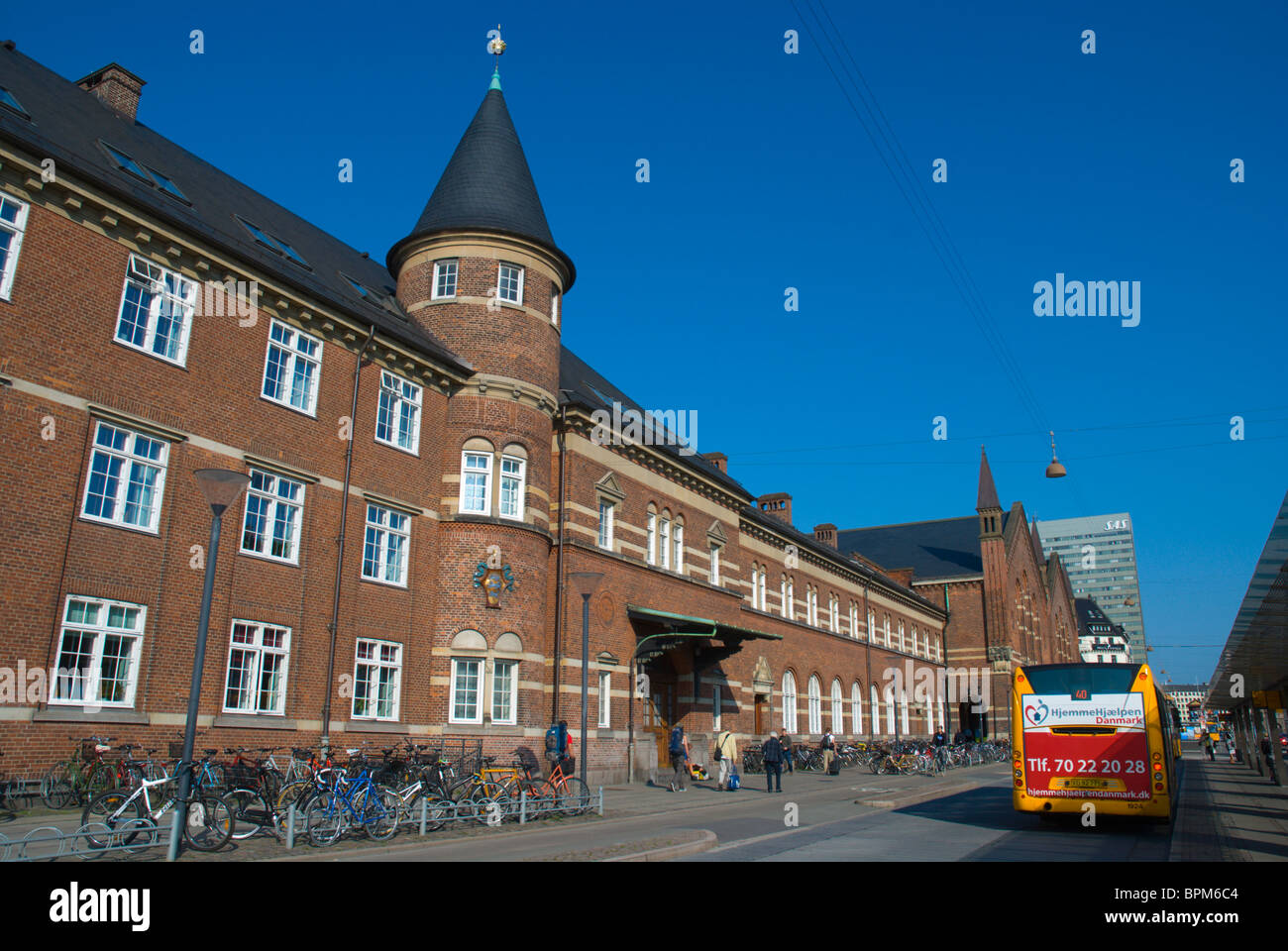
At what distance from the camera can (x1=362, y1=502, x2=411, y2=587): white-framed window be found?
2100 centimetres

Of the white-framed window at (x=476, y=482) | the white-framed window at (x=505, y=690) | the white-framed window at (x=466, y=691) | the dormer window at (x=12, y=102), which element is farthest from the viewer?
the white-framed window at (x=476, y=482)

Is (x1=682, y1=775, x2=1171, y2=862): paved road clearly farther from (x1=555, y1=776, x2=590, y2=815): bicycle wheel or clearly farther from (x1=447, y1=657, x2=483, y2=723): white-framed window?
(x1=447, y1=657, x2=483, y2=723): white-framed window

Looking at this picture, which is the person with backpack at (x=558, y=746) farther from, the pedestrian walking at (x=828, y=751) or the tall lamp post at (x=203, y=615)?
the pedestrian walking at (x=828, y=751)

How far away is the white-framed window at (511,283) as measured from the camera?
81.8ft

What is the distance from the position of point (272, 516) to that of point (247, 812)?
25.3 ft

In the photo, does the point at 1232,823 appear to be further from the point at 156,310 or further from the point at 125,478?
the point at 156,310

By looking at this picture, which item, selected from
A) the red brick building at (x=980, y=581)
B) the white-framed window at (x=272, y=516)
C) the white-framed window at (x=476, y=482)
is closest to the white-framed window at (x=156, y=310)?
the white-framed window at (x=272, y=516)

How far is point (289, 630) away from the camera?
18.7 m

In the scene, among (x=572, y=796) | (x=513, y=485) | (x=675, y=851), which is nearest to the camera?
(x=675, y=851)

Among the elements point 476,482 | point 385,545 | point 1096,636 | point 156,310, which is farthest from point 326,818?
point 1096,636

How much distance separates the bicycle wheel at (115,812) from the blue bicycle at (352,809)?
207 cm

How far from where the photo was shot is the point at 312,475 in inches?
773

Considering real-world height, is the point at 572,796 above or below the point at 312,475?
below
